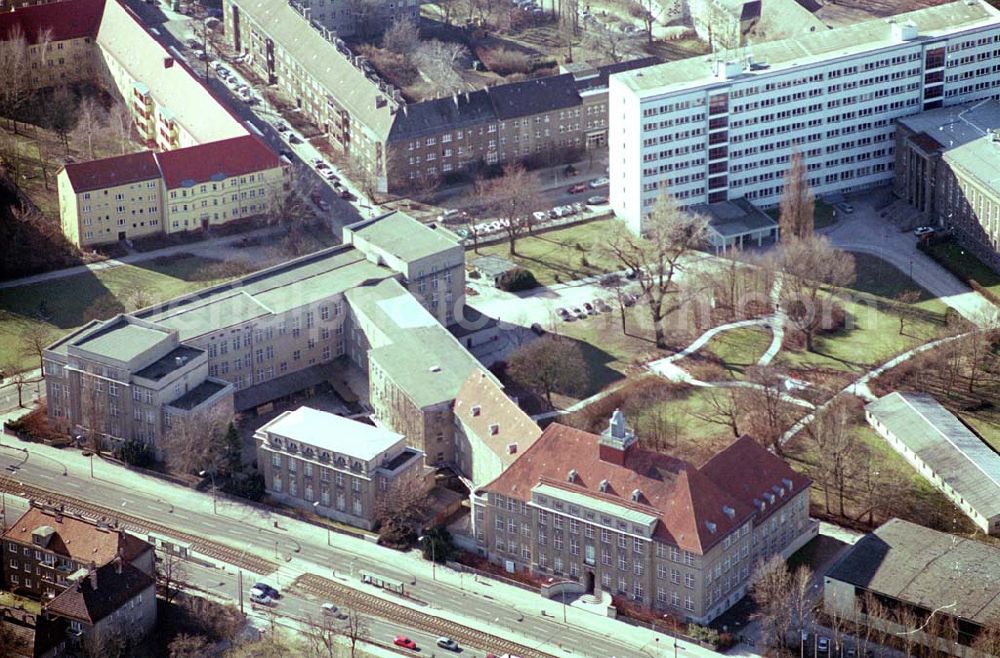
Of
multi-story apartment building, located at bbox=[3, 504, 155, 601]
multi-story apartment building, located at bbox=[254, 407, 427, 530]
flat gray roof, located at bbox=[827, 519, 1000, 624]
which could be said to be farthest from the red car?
flat gray roof, located at bbox=[827, 519, 1000, 624]

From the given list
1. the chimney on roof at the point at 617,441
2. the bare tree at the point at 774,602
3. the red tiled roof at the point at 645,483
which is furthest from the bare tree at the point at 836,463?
the chimney on roof at the point at 617,441

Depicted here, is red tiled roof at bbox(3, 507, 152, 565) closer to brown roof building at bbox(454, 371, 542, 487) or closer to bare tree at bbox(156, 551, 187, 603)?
bare tree at bbox(156, 551, 187, 603)

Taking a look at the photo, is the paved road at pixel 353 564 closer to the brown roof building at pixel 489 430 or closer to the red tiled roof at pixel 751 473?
the brown roof building at pixel 489 430

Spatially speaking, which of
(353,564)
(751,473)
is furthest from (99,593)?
(751,473)

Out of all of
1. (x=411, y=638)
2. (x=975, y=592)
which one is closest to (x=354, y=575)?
(x=411, y=638)

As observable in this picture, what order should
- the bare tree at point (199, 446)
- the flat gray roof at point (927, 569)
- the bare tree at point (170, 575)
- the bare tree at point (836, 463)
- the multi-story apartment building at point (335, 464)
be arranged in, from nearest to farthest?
the flat gray roof at point (927, 569), the bare tree at point (170, 575), the multi-story apartment building at point (335, 464), the bare tree at point (836, 463), the bare tree at point (199, 446)

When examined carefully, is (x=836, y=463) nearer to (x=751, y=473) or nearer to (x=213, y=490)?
(x=751, y=473)
